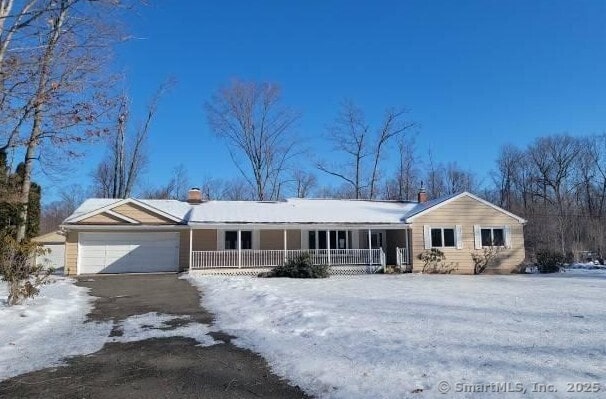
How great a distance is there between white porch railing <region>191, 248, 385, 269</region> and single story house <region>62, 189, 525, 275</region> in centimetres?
5

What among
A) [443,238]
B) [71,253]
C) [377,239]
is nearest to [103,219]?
[71,253]

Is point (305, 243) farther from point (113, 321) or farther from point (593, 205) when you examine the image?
point (593, 205)

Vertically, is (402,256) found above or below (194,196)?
below

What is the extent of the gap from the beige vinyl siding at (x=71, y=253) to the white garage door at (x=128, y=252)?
0.22m

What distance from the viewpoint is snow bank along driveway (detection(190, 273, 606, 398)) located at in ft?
14.7

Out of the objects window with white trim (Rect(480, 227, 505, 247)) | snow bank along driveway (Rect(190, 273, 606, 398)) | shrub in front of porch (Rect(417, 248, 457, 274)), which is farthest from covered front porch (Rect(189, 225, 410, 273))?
snow bank along driveway (Rect(190, 273, 606, 398))

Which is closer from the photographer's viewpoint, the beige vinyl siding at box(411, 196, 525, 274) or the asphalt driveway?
the asphalt driveway

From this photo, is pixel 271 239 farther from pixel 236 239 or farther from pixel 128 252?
pixel 128 252

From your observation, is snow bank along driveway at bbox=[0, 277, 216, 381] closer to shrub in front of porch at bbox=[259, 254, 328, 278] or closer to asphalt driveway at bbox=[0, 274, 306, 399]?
asphalt driveway at bbox=[0, 274, 306, 399]

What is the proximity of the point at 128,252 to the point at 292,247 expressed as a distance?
801cm

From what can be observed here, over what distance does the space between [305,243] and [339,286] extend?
8.05 meters

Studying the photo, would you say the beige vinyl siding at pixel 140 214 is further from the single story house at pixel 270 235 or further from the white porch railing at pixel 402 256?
the white porch railing at pixel 402 256

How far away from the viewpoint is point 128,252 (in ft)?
67.7

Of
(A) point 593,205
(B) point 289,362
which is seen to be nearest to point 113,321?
(B) point 289,362
